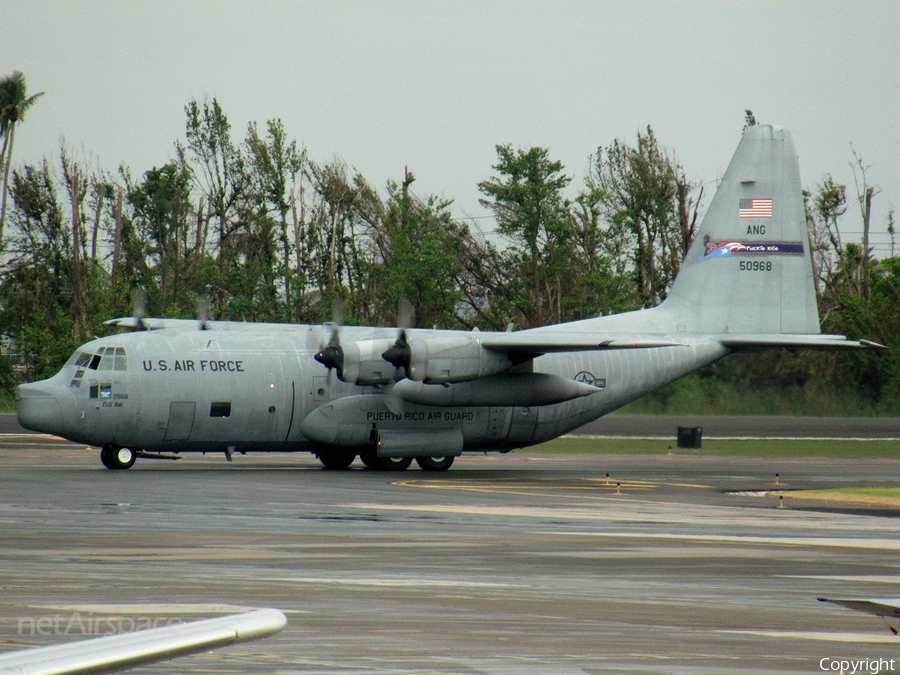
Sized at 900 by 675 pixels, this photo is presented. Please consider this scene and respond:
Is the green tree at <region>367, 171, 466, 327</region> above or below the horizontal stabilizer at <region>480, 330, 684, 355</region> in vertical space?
above

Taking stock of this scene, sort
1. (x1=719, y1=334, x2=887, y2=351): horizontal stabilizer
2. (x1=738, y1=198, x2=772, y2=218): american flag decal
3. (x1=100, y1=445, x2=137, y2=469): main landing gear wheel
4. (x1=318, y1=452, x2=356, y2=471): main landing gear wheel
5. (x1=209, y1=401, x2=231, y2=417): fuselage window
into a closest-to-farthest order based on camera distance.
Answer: (x1=209, y1=401, x2=231, y2=417): fuselage window → (x1=100, y1=445, x2=137, y2=469): main landing gear wheel → (x1=719, y1=334, x2=887, y2=351): horizontal stabilizer → (x1=318, y1=452, x2=356, y2=471): main landing gear wheel → (x1=738, y1=198, x2=772, y2=218): american flag decal

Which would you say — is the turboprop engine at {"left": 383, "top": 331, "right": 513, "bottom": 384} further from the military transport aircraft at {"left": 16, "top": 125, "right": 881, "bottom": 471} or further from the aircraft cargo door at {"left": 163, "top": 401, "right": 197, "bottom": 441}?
the aircraft cargo door at {"left": 163, "top": 401, "right": 197, "bottom": 441}

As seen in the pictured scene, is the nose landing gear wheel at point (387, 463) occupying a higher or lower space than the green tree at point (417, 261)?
lower

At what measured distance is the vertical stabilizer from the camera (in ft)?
107

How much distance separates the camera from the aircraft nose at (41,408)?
87.8 feet

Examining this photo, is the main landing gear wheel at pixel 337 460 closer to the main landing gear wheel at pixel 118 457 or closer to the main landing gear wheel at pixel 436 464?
the main landing gear wheel at pixel 436 464

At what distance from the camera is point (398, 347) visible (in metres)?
A: 27.8

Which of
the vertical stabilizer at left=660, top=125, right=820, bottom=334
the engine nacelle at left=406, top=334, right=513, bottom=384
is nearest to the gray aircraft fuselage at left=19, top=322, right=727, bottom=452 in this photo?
the engine nacelle at left=406, top=334, right=513, bottom=384

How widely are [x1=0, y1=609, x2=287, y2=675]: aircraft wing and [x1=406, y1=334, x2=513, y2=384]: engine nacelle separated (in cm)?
2306

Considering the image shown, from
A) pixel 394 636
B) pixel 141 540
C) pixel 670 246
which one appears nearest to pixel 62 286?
pixel 670 246

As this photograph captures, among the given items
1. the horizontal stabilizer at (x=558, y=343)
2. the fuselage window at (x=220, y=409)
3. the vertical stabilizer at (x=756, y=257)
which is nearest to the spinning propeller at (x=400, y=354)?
the horizontal stabilizer at (x=558, y=343)

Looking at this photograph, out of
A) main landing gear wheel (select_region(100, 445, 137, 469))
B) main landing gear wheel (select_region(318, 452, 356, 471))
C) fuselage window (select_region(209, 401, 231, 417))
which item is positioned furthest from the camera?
main landing gear wheel (select_region(318, 452, 356, 471))

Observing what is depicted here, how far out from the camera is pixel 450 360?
27875 mm

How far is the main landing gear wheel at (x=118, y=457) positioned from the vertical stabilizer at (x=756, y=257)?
567 inches
